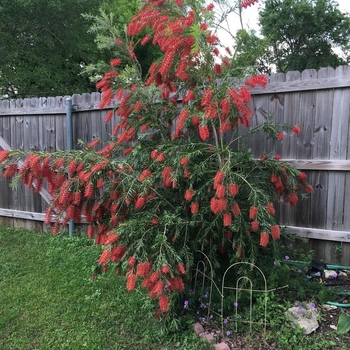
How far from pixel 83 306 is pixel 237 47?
2.37 meters

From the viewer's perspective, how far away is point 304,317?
2221 mm

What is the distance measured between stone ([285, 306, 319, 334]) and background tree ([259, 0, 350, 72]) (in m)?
18.7

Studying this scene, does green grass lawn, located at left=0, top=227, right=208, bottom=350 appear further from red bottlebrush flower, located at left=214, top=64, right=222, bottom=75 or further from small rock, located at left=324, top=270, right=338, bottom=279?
red bottlebrush flower, located at left=214, top=64, right=222, bottom=75

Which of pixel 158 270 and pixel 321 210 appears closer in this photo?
pixel 158 270

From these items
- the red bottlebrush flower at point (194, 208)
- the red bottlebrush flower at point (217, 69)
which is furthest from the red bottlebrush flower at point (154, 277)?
the red bottlebrush flower at point (217, 69)

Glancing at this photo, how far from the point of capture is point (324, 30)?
62.4 ft

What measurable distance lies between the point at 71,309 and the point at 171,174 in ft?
4.80

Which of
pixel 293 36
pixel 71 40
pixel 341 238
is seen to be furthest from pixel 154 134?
pixel 293 36

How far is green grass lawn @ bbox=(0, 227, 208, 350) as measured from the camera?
228cm

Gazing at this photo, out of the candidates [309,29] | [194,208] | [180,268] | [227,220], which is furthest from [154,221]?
[309,29]

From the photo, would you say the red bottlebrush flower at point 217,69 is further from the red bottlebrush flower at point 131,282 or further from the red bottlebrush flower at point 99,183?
the red bottlebrush flower at point 131,282

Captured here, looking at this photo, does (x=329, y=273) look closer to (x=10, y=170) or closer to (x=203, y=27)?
(x=203, y=27)

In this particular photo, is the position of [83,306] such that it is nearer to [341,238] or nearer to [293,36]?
[341,238]

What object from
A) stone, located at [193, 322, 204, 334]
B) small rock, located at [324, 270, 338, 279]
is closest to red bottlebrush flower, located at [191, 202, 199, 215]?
stone, located at [193, 322, 204, 334]
